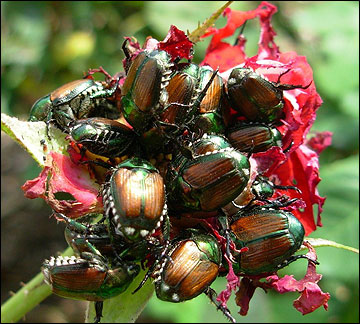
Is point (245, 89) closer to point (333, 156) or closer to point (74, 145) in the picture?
point (74, 145)

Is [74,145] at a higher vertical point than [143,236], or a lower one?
higher

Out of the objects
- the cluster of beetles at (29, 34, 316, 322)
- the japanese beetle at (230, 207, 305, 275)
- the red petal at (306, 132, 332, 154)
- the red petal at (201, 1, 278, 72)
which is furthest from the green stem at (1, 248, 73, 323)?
the red petal at (306, 132, 332, 154)

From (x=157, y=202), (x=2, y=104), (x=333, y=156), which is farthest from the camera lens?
(x=333, y=156)

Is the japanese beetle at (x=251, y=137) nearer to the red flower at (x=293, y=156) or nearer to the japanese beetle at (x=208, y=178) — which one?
the red flower at (x=293, y=156)

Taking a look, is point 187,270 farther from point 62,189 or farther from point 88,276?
point 62,189

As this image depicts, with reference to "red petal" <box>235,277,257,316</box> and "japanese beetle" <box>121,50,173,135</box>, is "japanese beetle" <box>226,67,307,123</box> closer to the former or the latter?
"japanese beetle" <box>121,50,173,135</box>

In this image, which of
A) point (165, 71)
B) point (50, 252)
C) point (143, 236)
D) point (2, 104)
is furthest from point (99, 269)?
point (50, 252)
